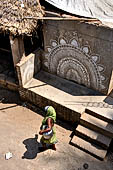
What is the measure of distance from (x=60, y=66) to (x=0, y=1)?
2.75 m

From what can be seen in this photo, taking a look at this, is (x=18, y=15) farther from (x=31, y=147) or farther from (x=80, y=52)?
(x=31, y=147)

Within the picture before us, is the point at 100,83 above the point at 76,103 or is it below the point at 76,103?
above

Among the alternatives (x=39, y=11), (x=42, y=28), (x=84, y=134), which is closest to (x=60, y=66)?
(x=42, y=28)

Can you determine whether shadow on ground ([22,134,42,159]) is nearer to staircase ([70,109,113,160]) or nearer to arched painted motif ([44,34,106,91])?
staircase ([70,109,113,160])

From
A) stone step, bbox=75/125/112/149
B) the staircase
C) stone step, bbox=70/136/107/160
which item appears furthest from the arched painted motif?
stone step, bbox=70/136/107/160

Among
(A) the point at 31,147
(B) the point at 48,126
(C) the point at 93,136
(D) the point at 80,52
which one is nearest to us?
(B) the point at 48,126

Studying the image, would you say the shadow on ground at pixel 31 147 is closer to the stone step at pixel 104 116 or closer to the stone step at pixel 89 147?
the stone step at pixel 89 147

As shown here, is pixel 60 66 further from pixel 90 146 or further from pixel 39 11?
pixel 90 146

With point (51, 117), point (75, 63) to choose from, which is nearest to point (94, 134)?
point (51, 117)

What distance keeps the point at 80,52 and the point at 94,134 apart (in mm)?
2494

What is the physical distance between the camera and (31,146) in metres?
6.20

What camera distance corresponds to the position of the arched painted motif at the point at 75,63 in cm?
634

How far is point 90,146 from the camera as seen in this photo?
19.7 feet

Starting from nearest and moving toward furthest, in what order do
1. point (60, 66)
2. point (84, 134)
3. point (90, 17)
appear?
point (90, 17)
point (84, 134)
point (60, 66)
